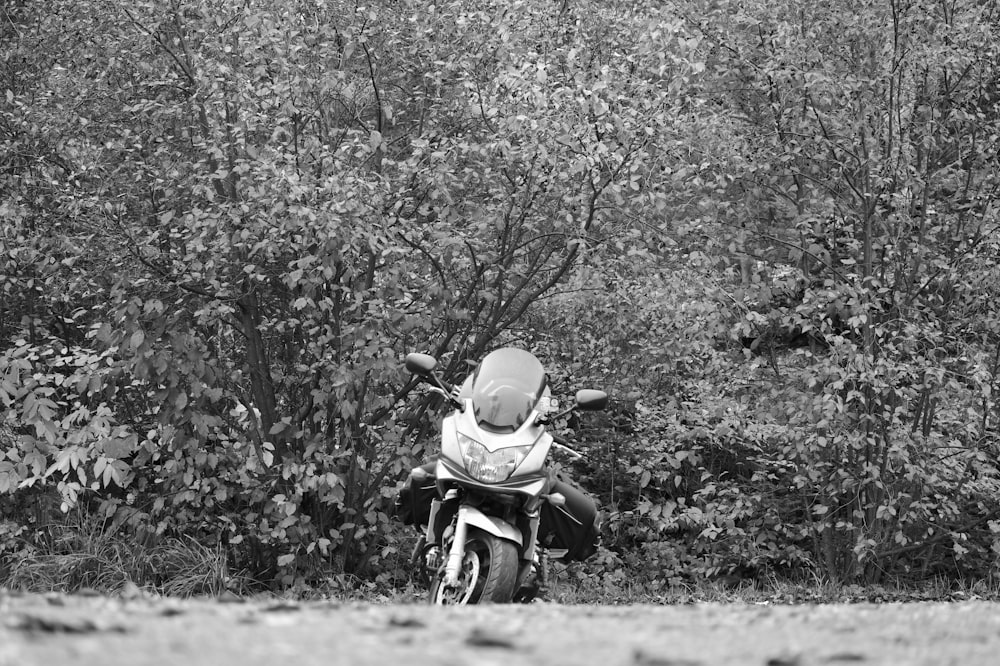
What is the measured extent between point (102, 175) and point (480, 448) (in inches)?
199

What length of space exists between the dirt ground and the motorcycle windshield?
72.8 inches

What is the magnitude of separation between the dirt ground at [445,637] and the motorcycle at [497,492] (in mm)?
1451

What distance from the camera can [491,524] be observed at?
5.54 m

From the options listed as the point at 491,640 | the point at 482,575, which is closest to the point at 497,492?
the point at 482,575

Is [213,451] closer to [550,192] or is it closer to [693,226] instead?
[550,192]

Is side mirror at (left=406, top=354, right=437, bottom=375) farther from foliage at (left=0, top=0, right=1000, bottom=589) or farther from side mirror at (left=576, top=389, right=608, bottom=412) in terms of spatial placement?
foliage at (left=0, top=0, right=1000, bottom=589)

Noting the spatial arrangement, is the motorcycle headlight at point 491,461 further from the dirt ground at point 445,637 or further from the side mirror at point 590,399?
the dirt ground at point 445,637

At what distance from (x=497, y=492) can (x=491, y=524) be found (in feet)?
0.49

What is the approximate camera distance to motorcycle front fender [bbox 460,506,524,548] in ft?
18.1

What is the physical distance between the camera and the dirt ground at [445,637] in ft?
8.71

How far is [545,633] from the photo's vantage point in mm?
3260

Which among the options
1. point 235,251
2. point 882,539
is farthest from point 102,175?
point 882,539

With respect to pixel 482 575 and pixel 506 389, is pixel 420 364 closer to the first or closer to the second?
pixel 506 389

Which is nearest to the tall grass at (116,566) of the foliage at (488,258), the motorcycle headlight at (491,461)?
the foliage at (488,258)
